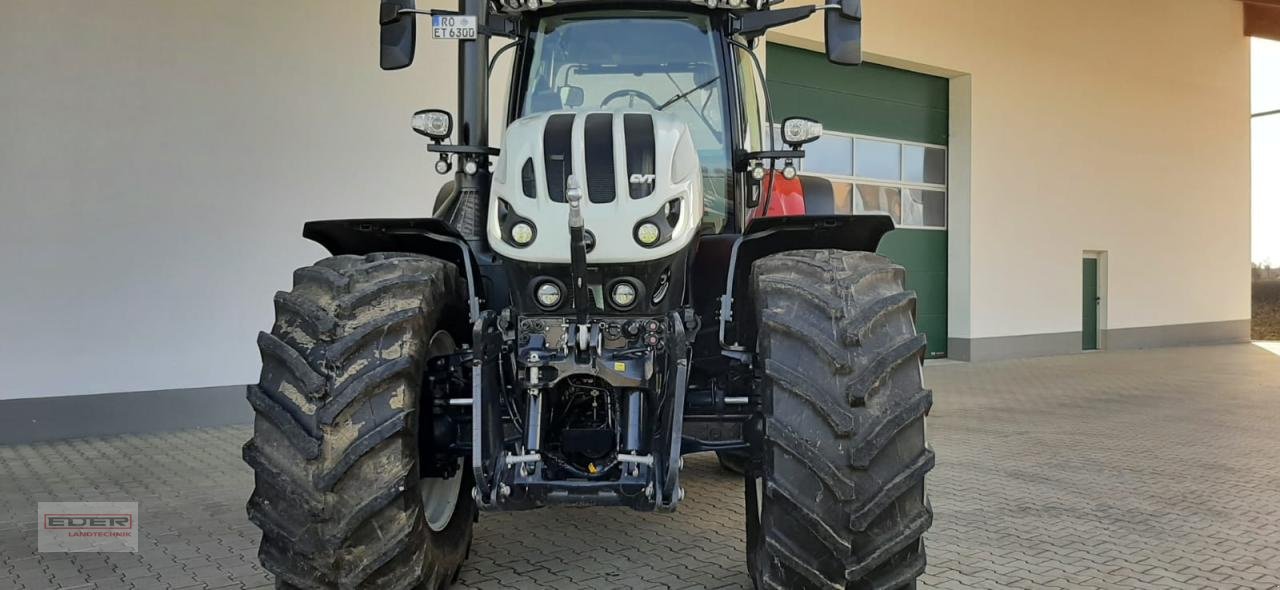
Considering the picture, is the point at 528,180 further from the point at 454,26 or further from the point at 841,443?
the point at 841,443

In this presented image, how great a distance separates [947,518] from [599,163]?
311 centimetres

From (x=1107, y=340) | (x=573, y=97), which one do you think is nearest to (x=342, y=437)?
(x=573, y=97)

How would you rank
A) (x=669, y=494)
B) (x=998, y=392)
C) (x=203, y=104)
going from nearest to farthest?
(x=669, y=494), (x=203, y=104), (x=998, y=392)

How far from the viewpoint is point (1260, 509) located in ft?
17.5

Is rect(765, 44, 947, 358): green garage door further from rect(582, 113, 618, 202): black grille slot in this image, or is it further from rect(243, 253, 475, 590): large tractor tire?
rect(243, 253, 475, 590): large tractor tire

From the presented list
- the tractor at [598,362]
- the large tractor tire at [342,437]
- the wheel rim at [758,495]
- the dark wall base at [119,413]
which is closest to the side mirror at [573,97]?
the tractor at [598,362]

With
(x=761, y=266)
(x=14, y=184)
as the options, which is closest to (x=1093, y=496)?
(x=761, y=266)

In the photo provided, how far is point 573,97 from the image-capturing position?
4176 millimetres

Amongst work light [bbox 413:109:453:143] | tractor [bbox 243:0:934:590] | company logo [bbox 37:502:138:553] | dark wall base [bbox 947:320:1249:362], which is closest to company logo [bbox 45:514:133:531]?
company logo [bbox 37:502:138:553]

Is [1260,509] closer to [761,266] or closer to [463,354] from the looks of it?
[761,266]

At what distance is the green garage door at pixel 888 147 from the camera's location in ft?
43.3

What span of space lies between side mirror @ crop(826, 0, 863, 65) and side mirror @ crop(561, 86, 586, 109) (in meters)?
1.14

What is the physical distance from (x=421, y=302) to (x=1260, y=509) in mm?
5072

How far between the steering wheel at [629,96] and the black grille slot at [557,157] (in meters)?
0.86
